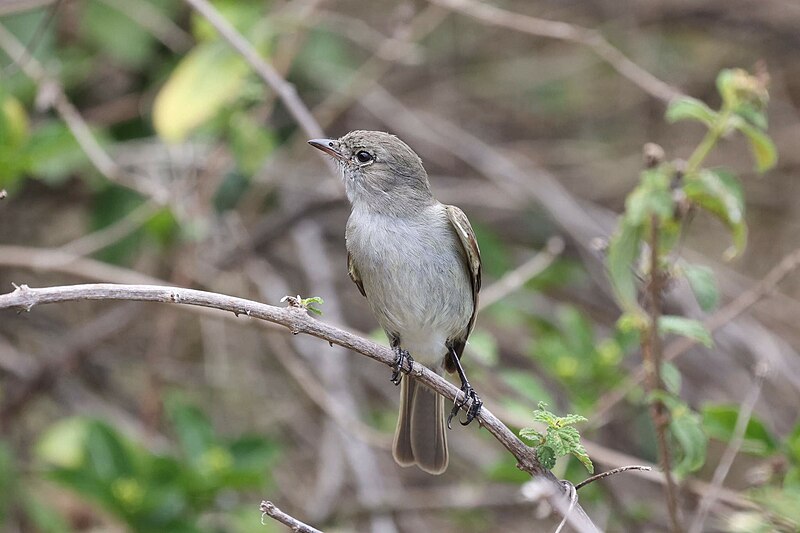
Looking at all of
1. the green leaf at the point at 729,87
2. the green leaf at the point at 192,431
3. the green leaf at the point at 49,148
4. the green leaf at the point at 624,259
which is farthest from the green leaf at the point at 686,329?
the green leaf at the point at 49,148

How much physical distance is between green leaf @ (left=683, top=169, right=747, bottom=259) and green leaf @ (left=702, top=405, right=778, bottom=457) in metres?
0.71

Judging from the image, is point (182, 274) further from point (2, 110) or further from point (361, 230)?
point (361, 230)

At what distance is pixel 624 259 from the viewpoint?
3.47 metres

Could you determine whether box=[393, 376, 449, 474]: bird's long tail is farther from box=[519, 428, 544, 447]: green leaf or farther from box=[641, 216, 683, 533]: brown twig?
box=[519, 428, 544, 447]: green leaf

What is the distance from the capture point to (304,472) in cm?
619

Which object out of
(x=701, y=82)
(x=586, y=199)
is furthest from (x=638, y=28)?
(x=586, y=199)

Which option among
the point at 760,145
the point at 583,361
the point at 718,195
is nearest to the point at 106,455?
the point at 583,361

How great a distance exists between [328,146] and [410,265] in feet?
1.91

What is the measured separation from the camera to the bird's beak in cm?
378

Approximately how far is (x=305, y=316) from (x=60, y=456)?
2740 millimetres

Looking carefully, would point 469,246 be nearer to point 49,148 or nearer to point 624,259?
point 624,259

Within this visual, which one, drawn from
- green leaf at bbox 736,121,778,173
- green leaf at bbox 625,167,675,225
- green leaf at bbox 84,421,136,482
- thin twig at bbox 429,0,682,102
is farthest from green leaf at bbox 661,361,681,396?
green leaf at bbox 84,421,136,482

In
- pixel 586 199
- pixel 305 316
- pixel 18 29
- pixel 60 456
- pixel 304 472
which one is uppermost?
pixel 586 199

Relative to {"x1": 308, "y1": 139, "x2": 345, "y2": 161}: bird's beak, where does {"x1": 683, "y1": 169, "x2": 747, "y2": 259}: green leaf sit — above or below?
below
